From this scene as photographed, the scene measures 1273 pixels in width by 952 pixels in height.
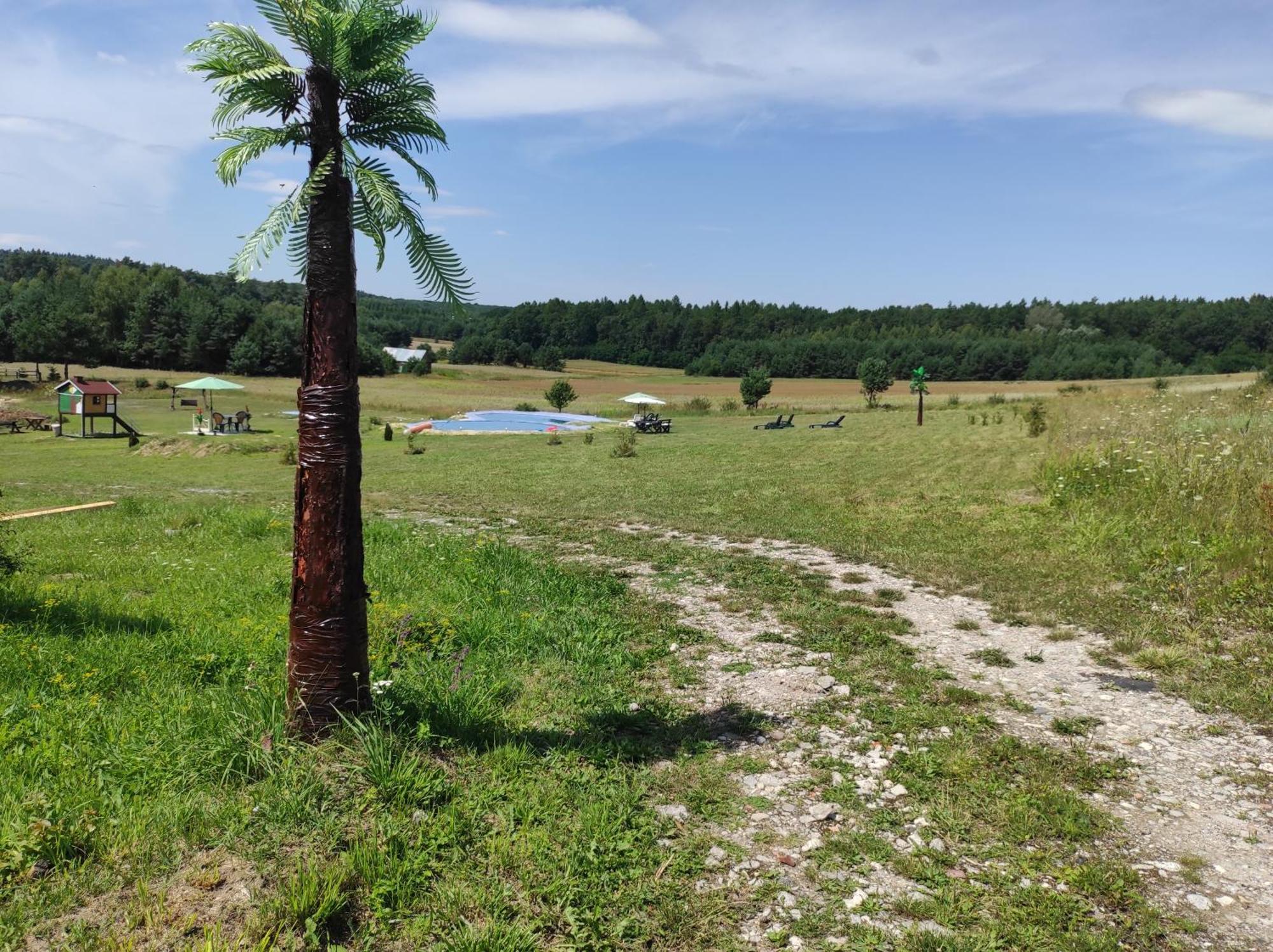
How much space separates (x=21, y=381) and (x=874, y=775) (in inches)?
2945

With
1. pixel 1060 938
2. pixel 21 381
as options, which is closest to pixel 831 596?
pixel 1060 938

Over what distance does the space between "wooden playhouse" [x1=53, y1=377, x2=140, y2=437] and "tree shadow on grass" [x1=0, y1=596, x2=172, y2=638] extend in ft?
109

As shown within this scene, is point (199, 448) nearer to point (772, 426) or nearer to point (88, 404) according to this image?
point (88, 404)

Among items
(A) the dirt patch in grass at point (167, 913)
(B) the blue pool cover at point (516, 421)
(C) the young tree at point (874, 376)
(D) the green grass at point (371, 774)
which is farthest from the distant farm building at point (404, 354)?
(A) the dirt patch in grass at point (167, 913)

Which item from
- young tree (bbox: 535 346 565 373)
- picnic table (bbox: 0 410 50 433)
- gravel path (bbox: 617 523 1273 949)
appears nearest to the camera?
gravel path (bbox: 617 523 1273 949)

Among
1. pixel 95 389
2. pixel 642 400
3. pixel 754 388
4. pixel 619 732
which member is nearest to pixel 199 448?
pixel 95 389

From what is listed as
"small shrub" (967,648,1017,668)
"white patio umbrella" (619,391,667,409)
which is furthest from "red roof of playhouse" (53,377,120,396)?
"small shrub" (967,648,1017,668)

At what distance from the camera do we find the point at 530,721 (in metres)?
5.13

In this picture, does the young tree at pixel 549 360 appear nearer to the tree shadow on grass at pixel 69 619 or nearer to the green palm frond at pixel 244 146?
the tree shadow on grass at pixel 69 619

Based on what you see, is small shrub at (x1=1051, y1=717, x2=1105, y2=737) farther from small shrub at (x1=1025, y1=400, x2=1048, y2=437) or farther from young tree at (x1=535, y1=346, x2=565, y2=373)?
young tree at (x1=535, y1=346, x2=565, y2=373)

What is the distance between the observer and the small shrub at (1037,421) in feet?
84.0

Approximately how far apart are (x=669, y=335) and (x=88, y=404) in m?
100

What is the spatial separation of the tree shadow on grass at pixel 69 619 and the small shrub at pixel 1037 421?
25.2 metres

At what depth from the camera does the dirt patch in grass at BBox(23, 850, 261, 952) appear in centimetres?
290
